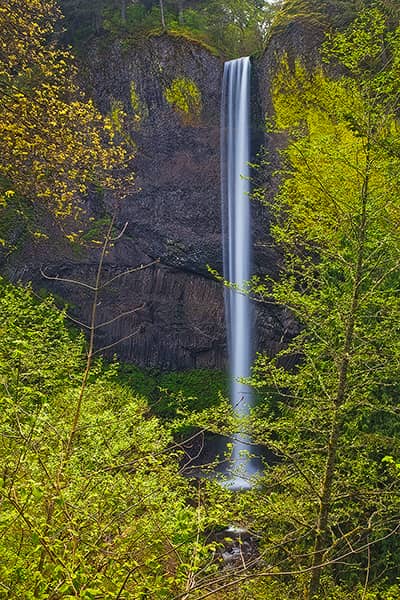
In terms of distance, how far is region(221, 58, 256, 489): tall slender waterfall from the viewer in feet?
60.3

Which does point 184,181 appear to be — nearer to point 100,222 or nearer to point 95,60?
point 100,222

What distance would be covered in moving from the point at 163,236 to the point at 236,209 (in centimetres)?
318

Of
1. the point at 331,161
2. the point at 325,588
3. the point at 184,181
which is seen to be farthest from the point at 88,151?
the point at 184,181

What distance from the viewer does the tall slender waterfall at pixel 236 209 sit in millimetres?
18391

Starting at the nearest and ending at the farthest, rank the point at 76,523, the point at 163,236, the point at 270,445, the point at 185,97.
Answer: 1. the point at 76,523
2. the point at 270,445
3. the point at 185,97
4. the point at 163,236

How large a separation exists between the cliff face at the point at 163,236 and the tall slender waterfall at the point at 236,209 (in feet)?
1.22

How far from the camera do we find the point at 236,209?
1894cm

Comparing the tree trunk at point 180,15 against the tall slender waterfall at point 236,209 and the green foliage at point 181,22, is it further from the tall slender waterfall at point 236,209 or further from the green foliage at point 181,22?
the tall slender waterfall at point 236,209

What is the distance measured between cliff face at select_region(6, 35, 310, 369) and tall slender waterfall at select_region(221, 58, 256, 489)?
37cm

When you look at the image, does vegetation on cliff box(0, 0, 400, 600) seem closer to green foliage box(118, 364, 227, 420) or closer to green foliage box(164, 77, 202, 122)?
green foliage box(118, 364, 227, 420)

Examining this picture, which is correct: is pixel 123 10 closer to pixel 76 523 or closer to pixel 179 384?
pixel 179 384

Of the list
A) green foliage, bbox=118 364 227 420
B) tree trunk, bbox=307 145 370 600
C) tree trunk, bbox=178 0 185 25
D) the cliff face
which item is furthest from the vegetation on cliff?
tree trunk, bbox=178 0 185 25

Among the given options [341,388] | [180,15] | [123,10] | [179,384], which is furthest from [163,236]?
[341,388]

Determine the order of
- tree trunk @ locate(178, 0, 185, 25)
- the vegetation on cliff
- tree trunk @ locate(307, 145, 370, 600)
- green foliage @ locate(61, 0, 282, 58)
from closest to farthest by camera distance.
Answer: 1. the vegetation on cliff
2. tree trunk @ locate(307, 145, 370, 600)
3. green foliage @ locate(61, 0, 282, 58)
4. tree trunk @ locate(178, 0, 185, 25)
